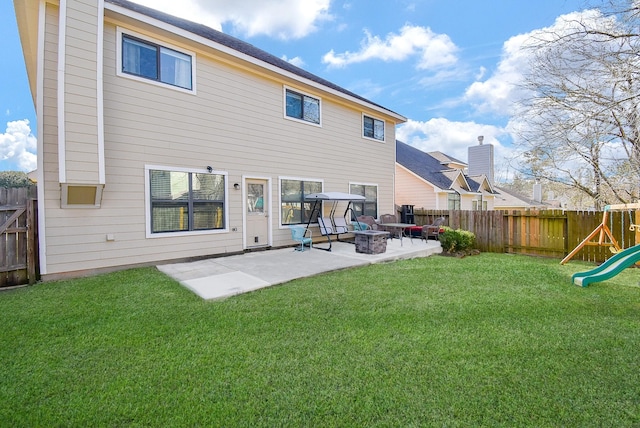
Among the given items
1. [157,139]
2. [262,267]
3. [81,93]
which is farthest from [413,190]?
[81,93]

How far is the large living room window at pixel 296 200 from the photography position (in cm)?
886

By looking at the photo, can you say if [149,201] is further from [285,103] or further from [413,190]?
[413,190]

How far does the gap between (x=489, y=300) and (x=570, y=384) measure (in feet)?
6.93

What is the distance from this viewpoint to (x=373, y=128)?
Answer: 11.8 meters

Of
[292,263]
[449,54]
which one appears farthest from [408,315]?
[449,54]

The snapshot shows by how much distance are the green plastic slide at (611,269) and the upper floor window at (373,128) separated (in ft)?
25.9

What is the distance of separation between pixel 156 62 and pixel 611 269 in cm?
967

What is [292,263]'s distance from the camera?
6.67 meters

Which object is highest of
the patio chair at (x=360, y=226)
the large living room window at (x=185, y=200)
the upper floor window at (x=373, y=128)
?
the upper floor window at (x=373, y=128)

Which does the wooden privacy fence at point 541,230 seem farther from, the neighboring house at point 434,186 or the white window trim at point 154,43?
the white window trim at point 154,43

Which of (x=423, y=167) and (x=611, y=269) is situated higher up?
(x=423, y=167)

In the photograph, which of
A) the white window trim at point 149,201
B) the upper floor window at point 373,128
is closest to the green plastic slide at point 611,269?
the white window trim at point 149,201

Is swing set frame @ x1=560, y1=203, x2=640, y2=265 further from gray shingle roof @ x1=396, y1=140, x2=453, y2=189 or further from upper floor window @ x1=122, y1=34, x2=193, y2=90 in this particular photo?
upper floor window @ x1=122, y1=34, x2=193, y2=90

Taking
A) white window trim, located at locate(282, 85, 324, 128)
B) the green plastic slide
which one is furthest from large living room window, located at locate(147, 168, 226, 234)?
the green plastic slide
